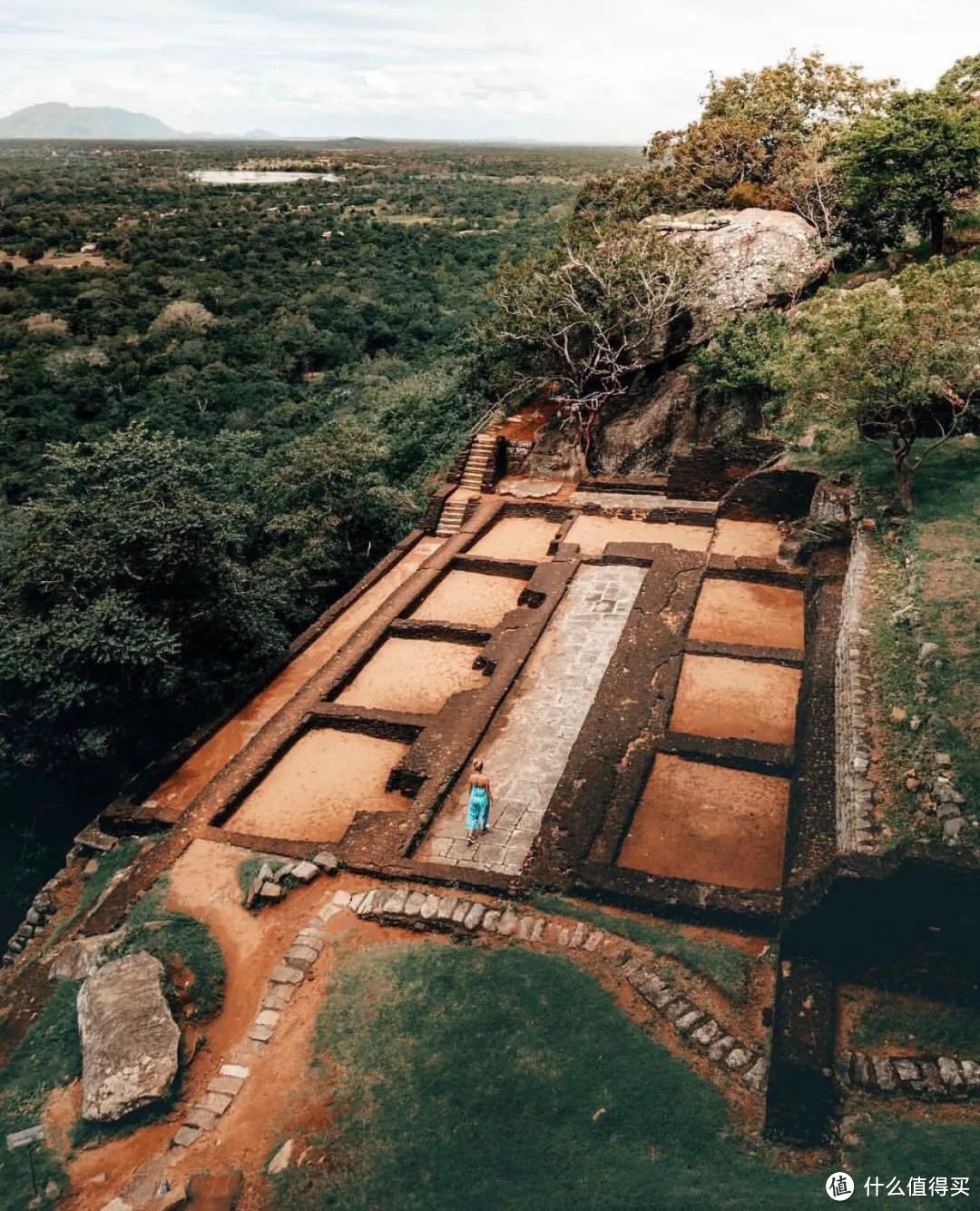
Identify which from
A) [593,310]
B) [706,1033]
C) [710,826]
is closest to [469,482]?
[593,310]

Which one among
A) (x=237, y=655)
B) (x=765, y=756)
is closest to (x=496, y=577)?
(x=237, y=655)

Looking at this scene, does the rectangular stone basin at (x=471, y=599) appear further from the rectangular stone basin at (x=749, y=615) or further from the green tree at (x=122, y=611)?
the rectangular stone basin at (x=749, y=615)

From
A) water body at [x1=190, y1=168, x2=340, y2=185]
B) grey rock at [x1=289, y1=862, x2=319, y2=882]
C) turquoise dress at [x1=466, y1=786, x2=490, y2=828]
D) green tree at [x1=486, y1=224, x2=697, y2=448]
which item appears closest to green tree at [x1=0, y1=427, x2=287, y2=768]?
grey rock at [x1=289, y1=862, x2=319, y2=882]

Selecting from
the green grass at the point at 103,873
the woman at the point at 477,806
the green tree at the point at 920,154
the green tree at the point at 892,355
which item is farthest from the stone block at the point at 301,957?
the green tree at the point at 920,154

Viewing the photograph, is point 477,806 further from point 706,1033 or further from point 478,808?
point 706,1033

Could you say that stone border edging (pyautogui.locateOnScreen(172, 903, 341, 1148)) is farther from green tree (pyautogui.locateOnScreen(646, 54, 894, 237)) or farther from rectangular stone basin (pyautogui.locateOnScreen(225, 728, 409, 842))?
green tree (pyautogui.locateOnScreen(646, 54, 894, 237))

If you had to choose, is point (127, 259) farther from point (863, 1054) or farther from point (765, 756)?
point (863, 1054)
